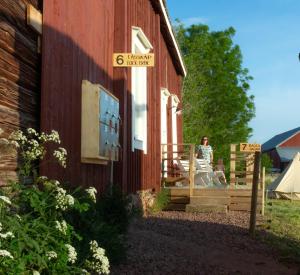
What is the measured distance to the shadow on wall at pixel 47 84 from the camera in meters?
5.18

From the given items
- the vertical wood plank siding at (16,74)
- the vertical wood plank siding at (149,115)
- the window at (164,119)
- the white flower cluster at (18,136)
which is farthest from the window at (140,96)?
the white flower cluster at (18,136)

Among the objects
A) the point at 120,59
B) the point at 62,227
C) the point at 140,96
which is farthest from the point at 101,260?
the point at 140,96

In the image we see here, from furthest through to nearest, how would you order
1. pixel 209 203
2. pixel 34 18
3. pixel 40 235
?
pixel 209 203 < pixel 34 18 < pixel 40 235

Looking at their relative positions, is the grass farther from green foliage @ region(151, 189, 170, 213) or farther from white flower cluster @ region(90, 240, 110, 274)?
white flower cluster @ region(90, 240, 110, 274)

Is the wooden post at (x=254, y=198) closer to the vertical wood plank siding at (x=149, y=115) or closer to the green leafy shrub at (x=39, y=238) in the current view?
the vertical wood plank siding at (x=149, y=115)

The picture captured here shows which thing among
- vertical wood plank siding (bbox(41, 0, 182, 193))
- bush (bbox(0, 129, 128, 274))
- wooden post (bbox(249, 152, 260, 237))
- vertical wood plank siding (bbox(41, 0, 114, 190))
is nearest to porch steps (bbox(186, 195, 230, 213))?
vertical wood plank siding (bbox(41, 0, 182, 193))

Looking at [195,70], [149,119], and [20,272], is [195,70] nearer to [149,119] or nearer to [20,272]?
[149,119]

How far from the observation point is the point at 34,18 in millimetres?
5781

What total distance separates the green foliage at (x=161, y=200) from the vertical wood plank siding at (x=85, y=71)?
0.81 m

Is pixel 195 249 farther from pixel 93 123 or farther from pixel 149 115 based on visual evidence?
pixel 149 115

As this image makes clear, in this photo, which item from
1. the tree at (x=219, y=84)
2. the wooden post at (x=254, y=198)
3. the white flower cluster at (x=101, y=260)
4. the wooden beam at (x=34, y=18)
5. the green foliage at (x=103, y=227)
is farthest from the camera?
the tree at (x=219, y=84)

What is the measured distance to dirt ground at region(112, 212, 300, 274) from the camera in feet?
21.4

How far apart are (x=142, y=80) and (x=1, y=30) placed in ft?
23.6

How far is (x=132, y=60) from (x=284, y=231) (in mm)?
4388
